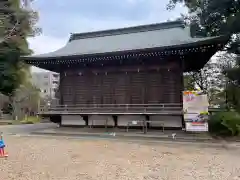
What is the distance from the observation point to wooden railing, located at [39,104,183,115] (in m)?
12.2

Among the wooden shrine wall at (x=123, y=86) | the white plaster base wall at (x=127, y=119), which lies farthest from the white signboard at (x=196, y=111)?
the white plaster base wall at (x=127, y=119)

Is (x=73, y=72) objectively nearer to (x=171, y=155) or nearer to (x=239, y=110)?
(x=171, y=155)

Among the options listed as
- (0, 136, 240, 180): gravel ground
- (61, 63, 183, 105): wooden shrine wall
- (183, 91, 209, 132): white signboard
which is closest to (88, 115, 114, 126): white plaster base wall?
(61, 63, 183, 105): wooden shrine wall

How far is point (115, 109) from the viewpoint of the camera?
13188 mm

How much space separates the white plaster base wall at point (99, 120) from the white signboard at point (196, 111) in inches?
184

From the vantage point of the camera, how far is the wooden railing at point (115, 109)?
40.0 ft

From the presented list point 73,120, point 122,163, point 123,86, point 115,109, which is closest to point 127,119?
point 115,109

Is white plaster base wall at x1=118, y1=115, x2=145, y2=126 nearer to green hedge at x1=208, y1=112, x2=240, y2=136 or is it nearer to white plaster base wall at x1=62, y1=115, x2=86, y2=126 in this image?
white plaster base wall at x1=62, y1=115, x2=86, y2=126

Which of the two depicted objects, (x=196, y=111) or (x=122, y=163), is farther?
(x=196, y=111)

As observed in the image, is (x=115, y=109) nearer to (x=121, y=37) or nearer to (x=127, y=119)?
(x=127, y=119)

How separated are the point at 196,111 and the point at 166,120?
2109 millimetres

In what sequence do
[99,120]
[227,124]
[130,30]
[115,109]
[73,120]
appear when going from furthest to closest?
[130,30]
[73,120]
[99,120]
[115,109]
[227,124]

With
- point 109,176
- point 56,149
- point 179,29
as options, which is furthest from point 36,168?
point 179,29

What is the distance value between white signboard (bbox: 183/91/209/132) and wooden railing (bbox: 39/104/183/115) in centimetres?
64
